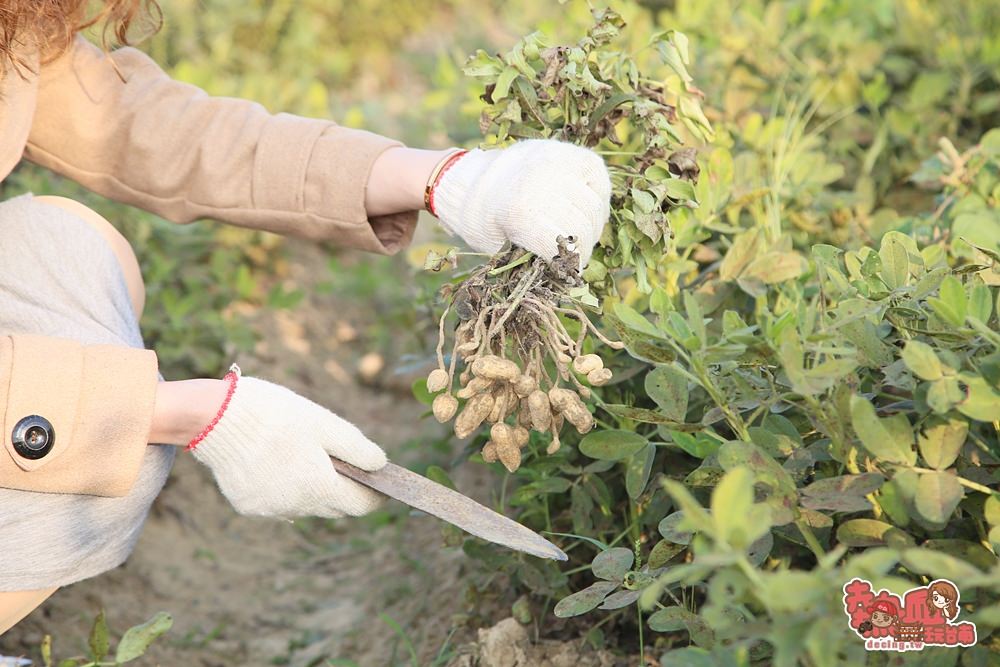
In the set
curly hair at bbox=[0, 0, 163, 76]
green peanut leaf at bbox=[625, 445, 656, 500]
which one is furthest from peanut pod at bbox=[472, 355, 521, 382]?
curly hair at bbox=[0, 0, 163, 76]

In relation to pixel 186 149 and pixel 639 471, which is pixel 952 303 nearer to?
pixel 639 471

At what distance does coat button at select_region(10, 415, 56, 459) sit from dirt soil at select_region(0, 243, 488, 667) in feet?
1.97

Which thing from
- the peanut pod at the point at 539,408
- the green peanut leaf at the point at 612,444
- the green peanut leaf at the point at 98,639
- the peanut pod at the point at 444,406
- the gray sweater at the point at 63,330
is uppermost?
the peanut pod at the point at 539,408

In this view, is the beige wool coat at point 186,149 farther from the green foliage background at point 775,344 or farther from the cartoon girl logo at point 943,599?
the cartoon girl logo at point 943,599

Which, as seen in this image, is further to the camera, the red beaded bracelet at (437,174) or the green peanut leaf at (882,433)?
the red beaded bracelet at (437,174)

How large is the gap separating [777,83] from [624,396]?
1.05 metres

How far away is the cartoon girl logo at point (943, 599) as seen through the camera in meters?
1.10

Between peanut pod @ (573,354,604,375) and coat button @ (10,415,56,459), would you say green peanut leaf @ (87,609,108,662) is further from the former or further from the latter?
peanut pod @ (573,354,604,375)

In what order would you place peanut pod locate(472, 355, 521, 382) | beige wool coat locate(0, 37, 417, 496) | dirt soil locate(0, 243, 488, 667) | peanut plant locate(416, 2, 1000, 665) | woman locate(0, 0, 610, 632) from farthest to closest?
dirt soil locate(0, 243, 488, 667) → beige wool coat locate(0, 37, 417, 496) → woman locate(0, 0, 610, 632) → peanut pod locate(472, 355, 521, 382) → peanut plant locate(416, 2, 1000, 665)

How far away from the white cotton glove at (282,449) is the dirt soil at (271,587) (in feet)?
1.01

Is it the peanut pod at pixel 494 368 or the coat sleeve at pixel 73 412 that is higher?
the peanut pod at pixel 494 368

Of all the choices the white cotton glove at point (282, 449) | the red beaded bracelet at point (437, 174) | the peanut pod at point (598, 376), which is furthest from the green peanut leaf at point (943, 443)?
the red beaded bracelet at point (437, 174)

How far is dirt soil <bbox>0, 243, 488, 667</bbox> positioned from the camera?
1831 mm

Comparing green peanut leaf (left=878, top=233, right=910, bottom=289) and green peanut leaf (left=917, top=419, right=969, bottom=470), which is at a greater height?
green peanut leaf (left=878, top=233, right=910, bottom=289)
